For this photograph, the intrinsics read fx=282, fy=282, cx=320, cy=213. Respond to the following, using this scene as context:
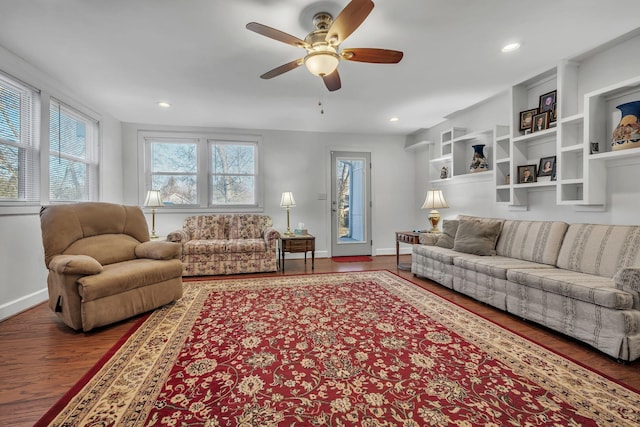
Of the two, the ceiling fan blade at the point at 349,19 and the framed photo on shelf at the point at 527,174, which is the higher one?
the ceiling fan blade at the point at 349,19

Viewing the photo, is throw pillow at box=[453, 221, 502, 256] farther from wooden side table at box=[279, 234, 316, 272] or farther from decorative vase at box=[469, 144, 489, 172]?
wooden side table at box=[279, 234, 316, 272]

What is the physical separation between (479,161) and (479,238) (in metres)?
1.23

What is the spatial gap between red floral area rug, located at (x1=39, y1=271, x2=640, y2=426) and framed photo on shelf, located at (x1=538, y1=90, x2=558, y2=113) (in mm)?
2439

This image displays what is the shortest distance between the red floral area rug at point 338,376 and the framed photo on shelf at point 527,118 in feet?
7.63

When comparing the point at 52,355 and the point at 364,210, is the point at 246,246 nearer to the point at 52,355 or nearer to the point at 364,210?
the point at 52,355

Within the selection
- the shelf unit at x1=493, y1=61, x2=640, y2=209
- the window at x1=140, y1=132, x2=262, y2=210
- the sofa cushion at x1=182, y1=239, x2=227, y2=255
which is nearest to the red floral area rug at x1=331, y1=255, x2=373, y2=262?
the window at x1=140, y1=132, x2=262, y2=210

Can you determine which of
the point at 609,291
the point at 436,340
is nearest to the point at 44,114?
the point at 436,340

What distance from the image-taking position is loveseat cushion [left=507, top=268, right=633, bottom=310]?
186cm

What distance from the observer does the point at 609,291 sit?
1892 millimetres

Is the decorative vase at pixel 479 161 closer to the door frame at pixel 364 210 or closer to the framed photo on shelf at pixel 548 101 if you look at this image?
the framed photo on shelf at pixel 548 101

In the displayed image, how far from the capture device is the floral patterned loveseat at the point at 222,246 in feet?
13.6

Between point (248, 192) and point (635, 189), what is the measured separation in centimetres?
501

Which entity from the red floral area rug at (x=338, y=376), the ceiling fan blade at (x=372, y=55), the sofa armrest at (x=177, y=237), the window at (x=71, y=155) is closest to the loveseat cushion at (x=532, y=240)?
the red floral area rug at (x=338, y=376)

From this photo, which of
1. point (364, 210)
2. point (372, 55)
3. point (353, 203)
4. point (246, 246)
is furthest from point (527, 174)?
point (246, 246)
